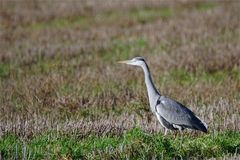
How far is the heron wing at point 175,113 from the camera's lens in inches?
345

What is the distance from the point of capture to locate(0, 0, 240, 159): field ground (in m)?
8.20

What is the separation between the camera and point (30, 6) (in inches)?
979

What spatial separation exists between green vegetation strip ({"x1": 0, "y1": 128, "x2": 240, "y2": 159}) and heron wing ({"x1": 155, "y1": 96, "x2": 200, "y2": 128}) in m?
0.30

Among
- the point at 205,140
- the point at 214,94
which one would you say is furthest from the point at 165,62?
the point at 205,140

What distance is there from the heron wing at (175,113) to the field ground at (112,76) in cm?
21

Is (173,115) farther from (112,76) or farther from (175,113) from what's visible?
(112,76)

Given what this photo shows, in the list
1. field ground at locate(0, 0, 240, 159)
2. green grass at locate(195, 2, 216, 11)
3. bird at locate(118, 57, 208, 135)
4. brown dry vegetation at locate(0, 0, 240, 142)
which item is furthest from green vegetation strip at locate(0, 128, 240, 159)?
green grass at locate(195, 2, 216, 11)

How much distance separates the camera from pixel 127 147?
788 cm

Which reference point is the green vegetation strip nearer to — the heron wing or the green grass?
the heron wing

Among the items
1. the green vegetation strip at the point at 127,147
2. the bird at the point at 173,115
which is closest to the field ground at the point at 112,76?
the green vegetation strip at the point at 127,147

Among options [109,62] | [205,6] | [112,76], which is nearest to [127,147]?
[112,76]

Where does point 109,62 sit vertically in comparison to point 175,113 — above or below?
below

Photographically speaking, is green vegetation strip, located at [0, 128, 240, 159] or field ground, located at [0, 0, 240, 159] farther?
field ground, located at [0, 0, 240, 159]

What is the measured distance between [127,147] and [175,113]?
1.22 meters
